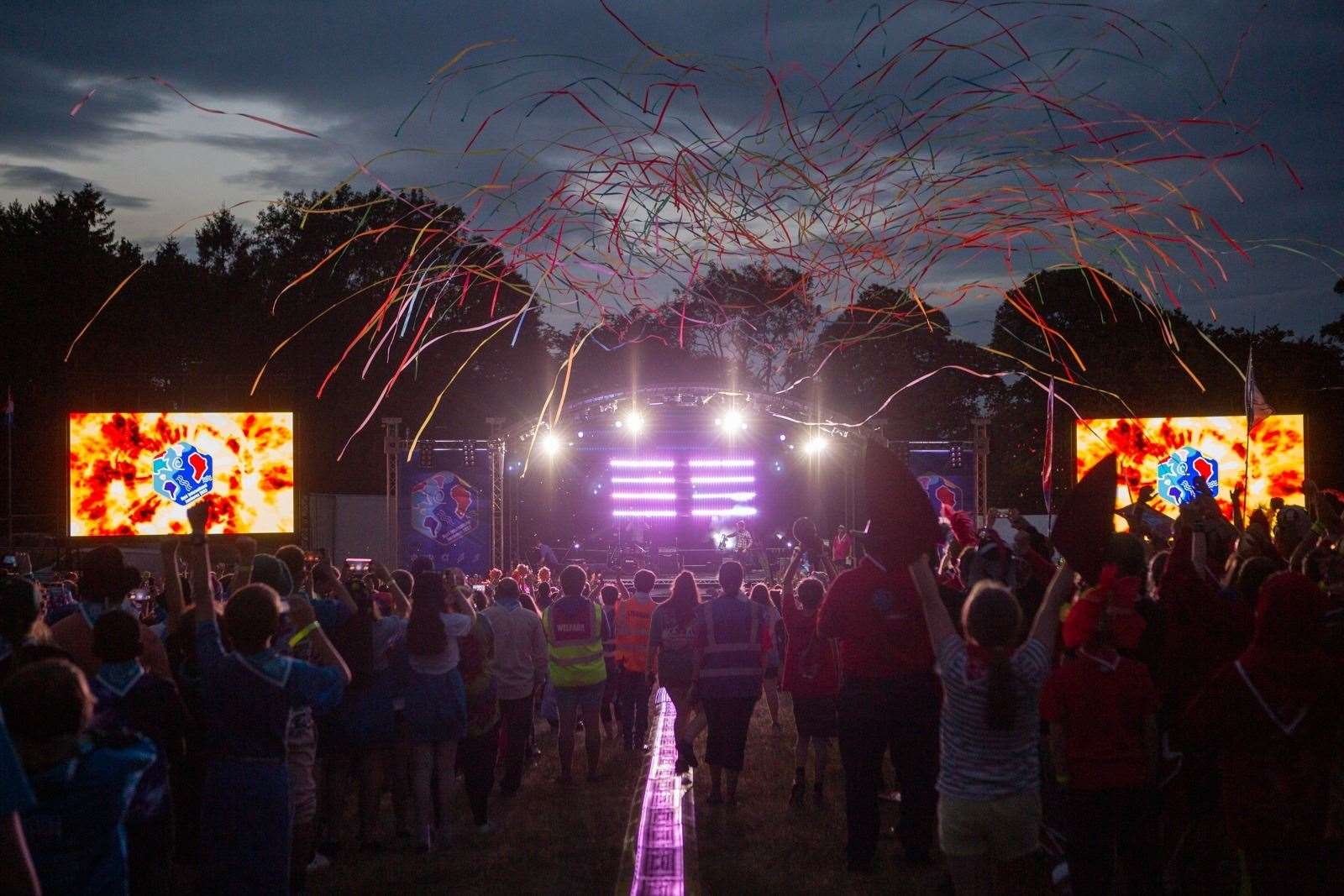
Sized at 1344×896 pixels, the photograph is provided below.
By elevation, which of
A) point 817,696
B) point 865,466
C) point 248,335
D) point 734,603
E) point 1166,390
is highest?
point 248,335

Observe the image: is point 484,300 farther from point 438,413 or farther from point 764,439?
point 764,439

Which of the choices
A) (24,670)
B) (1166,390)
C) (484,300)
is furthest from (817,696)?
(484,300)

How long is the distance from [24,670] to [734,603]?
5766 mm

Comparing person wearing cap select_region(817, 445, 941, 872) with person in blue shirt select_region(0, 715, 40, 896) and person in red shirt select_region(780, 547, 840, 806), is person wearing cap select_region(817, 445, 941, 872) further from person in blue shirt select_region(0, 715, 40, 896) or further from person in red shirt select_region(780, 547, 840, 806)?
person in blue shirt select_region(0, 715, 40, 896)

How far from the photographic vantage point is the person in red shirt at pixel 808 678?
8352 mm

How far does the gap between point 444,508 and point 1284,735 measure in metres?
18.4

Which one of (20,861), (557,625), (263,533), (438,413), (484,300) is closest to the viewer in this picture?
(20,861)

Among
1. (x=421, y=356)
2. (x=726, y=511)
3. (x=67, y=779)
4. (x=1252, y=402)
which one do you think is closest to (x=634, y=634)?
(x=1252, y=402)

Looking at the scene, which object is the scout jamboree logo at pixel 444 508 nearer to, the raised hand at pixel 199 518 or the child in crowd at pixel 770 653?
the child in crowd at pixel 770 653

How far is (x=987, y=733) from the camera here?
4.15 m

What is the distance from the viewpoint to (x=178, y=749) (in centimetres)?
453

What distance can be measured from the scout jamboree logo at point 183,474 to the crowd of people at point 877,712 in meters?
14.1

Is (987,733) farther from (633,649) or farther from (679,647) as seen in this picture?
(633,649)

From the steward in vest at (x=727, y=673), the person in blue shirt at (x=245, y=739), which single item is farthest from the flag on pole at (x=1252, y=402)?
the person in blue shirt at (x=245, y=739)
